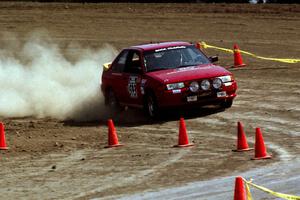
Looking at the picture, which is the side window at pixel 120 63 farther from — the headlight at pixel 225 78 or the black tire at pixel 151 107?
the headlight at pixel 225 78

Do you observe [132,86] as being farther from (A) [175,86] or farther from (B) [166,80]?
(A) [175,86]

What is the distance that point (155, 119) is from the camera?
58.9 feet

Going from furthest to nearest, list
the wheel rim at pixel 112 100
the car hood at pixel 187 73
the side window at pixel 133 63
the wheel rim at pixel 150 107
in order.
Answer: the wheel rim at pixel 112 100 < the side window at pixel 133 63 < the wheel rim at pixel 150 107 < the car hood at pixel 187 73

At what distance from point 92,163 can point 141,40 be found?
19.9 metres

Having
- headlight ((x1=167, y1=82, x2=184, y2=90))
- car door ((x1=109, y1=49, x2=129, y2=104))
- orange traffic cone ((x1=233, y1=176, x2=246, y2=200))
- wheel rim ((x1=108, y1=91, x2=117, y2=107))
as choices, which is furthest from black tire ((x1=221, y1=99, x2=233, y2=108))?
orange traffic cone ((x1=233, y1=176, x2=246, y2=200))

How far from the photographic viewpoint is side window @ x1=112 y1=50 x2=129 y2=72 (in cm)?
1941

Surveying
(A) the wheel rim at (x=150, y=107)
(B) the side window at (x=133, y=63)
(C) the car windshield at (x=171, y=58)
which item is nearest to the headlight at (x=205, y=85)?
(C) the car windshield at (x=171, y=58)

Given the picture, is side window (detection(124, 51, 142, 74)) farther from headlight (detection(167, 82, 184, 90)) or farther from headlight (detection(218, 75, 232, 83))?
headlight (detection(218, 75, 232, 83))

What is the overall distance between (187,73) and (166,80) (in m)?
0.50

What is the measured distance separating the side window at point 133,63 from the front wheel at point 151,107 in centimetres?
75

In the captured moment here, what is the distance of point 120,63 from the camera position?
1955 centimetres

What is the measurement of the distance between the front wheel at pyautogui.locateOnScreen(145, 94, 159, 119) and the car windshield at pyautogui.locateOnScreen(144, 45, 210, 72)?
68cm

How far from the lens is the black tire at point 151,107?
17.8 metres

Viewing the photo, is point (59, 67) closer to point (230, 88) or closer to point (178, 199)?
point (230, 88)
